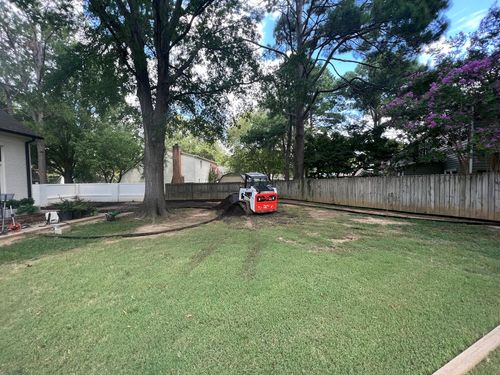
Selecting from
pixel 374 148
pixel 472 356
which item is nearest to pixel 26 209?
pixel 472 356

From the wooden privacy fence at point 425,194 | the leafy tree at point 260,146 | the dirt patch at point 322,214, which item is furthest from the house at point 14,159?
the wooden privacy fence at point 425,194

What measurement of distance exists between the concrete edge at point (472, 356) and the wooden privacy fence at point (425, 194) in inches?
266

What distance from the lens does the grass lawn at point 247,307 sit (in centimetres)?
207

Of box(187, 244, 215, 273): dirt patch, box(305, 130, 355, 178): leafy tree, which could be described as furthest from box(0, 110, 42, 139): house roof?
box(305, 130, 355, 178): leafy tree

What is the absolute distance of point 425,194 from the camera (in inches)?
352

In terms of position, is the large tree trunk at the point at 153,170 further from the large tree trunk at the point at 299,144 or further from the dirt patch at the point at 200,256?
the large tree trunk at the point at 299,144

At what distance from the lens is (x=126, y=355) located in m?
2.13

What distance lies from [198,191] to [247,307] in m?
15.9

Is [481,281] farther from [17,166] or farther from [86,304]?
[17,166]

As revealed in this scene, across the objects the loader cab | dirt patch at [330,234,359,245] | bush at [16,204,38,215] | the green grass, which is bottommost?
the green grass

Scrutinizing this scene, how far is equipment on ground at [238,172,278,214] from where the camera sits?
9829 millimetres

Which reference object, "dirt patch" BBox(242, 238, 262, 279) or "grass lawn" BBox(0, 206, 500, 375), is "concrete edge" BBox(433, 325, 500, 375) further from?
"dirt patch" BBox(242, 238, 262, 279)

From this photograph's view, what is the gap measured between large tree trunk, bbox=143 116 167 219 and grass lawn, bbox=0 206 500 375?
3872 millimetres

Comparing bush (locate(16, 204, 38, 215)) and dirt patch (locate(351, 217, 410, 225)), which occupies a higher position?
bush (locate(16, 204, 38, 215))
